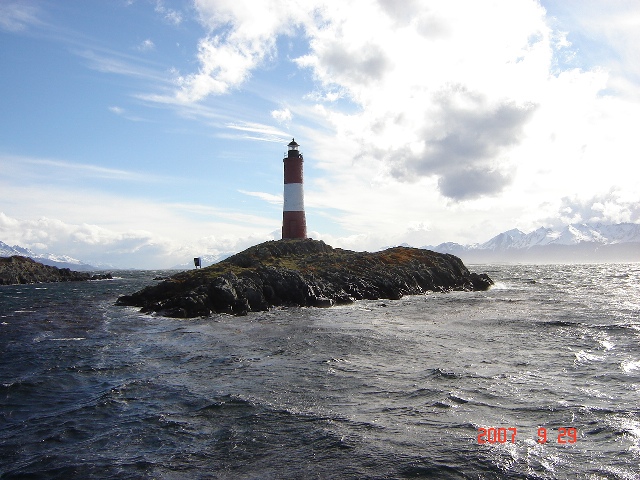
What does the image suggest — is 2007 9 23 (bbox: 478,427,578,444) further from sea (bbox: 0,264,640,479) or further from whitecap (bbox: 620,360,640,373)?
whitecap (bbox: 620,360,640,373)

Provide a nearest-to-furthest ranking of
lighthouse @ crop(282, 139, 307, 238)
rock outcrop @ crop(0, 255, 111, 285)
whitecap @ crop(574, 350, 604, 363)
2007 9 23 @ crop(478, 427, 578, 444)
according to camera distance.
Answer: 2007 9 23 @ crop(478, 427, 578, 444)
whitecap @ crop(574, 350, 604, 363)
lighthouse @ crop(282, 139, 307, 238)
rock outcrop @ crop(0, 255, 111, 285)

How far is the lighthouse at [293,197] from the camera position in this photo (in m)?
65.2

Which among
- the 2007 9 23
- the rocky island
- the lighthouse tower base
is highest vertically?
the lighthouse tower base

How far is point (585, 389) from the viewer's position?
16.1m

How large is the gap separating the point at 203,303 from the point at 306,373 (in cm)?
2269

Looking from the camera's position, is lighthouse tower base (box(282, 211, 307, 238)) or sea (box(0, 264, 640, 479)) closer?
sea (box(0, 264, 640, 479))

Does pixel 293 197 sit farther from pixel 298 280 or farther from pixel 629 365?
pixel 629 365

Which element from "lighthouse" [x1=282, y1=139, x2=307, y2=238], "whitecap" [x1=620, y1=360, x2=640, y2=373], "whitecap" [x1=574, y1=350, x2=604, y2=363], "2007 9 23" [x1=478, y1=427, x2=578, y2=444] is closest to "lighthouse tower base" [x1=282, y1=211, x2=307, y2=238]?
"lighthouse" [x1=282, y1=139, x2=307, y2=238]

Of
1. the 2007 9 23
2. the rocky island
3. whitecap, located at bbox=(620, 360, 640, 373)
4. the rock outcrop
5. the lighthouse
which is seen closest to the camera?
the 2007 9 23

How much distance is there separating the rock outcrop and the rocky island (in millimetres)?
65393

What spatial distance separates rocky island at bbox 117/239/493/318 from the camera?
40.8 m

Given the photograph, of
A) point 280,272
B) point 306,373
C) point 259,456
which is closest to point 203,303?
point 280,272

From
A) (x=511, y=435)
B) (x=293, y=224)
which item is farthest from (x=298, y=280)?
(x=511, y=435)

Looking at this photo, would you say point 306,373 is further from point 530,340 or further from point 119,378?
point 530,340
